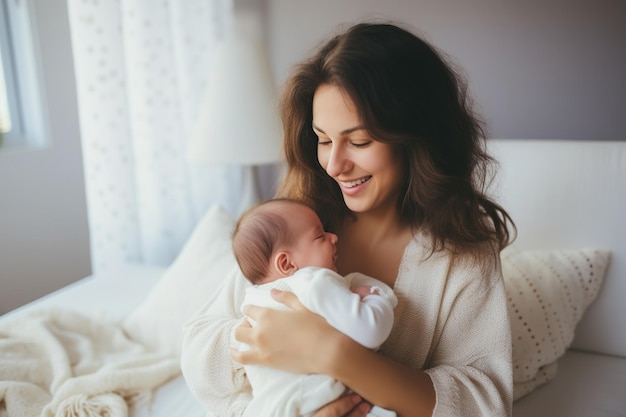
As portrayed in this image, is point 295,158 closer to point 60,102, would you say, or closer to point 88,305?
point 88,305

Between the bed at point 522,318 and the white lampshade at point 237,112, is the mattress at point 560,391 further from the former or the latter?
the white lampshade at point 237,112

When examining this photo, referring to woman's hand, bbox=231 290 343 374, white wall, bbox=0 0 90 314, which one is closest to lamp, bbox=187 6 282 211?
white wall, bbox=0 0 90 314

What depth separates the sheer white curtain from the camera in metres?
2.07

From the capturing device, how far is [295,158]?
1.30 meters

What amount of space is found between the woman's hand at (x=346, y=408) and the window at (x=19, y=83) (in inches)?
65.3

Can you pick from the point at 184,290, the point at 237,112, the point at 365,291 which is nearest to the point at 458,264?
the point at 365,291

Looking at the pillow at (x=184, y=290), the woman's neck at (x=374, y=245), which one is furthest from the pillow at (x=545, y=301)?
the pillow at (x=184, y=290)

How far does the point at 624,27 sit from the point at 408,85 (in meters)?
1.45

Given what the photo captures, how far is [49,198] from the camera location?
206 centimetres

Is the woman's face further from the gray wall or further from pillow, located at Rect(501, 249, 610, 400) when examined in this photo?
the gray wall

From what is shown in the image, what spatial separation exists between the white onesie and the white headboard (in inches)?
33.9

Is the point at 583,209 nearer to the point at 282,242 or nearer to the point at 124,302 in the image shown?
the point at 282,242

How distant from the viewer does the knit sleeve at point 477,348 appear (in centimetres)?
106

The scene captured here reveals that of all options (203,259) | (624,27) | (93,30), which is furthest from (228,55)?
(624,27)
